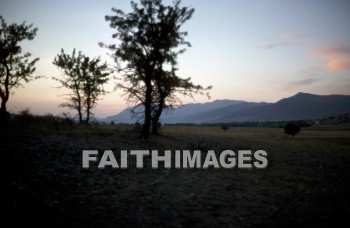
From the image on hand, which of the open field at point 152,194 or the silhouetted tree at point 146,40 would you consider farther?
the silhouetted tree at point 146,40

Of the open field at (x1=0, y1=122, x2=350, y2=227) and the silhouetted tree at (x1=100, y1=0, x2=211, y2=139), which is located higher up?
the silhouetted tree at (x1=100, y1=0, x2=211, y2=139)

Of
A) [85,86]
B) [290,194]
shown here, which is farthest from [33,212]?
[85,86]

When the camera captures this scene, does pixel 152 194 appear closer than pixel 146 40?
Yes

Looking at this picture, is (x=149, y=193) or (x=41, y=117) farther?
(x=41, y=117)

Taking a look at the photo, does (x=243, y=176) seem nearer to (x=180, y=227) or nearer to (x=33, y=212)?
(x=180, y=227)

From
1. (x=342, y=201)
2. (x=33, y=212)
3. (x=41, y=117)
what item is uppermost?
(x=41, y=117)

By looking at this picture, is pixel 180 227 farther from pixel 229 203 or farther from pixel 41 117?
pixel 41 117

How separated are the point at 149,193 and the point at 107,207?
6.08ft

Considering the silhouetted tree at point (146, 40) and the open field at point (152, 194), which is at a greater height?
the silhouetted tree at point (146, 40)

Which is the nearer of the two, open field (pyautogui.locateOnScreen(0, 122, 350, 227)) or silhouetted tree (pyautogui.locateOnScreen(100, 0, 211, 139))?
open field (pyautogui.locateOnScreen(0, 122, 350, 227))

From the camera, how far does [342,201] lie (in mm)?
9352

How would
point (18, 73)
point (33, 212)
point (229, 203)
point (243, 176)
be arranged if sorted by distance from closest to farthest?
Answer: point (33, 212) → point (229, 203) → point (243, 176) → point (18, 73)

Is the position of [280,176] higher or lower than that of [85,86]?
lower

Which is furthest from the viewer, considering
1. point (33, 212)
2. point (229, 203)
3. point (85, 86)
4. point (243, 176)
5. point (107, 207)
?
point (85, 86)
